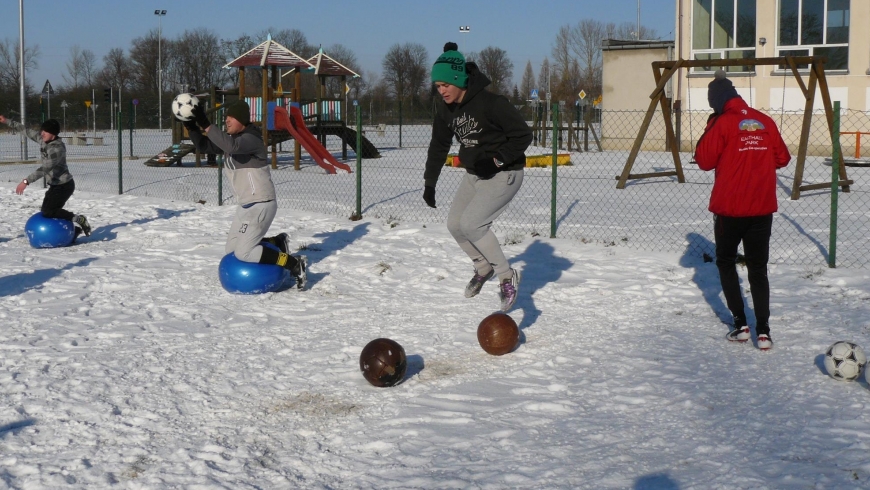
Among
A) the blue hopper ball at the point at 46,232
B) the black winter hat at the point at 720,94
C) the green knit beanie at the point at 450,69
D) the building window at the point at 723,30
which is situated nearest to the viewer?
the black winter hat at the point at 720,94

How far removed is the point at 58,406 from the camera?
5098 mm

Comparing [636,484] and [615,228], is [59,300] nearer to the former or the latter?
[636,484]

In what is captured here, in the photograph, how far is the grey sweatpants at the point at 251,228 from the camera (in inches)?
320

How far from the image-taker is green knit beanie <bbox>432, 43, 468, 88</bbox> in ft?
21.2

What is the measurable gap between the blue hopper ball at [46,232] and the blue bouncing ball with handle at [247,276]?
131 inches

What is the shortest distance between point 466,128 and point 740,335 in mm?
2517

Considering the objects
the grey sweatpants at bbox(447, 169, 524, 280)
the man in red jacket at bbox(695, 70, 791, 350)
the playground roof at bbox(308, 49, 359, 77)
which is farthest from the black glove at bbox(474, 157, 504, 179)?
the playground roof at bbox(308, 49, 359, 77)

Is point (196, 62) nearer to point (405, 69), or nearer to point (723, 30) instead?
point (405, 69)

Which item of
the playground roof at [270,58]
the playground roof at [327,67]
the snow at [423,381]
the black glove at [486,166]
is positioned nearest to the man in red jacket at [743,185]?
the snow at [423,381]

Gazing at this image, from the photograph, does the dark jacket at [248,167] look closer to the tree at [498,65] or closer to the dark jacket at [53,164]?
the dark jacket at [53,164]

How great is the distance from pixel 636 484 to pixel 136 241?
335 inches

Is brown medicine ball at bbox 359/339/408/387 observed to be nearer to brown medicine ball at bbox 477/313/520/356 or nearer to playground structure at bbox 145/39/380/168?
brown medicine ball at bbox 477/313/520/356

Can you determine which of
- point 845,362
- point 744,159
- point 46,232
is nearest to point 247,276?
point 46,232

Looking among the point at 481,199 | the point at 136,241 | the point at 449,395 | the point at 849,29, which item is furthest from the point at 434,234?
the point at 849,29
